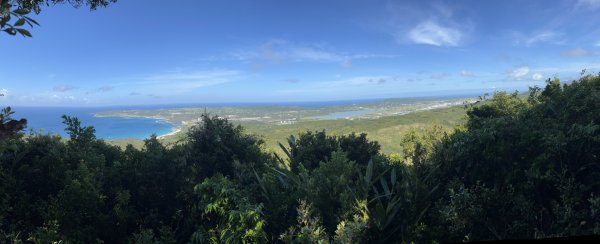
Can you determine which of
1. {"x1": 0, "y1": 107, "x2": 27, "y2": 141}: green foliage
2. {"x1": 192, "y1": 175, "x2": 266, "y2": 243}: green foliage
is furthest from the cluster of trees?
{"x1": 0, "y1": 107, "x2": 27, "y2": 141}: green foliage

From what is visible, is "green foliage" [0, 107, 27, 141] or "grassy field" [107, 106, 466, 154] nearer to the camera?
"green foliage" [0, 107, 27, 141]

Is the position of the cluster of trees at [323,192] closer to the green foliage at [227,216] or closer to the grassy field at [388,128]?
the green foliage at [227,216]

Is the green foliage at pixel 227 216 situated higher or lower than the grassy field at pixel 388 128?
higher

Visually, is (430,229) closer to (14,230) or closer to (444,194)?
(444,194)

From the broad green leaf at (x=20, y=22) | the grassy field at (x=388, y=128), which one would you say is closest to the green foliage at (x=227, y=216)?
the broad green leaf at (x=20, y=22)

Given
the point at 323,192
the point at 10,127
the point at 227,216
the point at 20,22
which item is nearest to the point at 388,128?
the point at 323,192

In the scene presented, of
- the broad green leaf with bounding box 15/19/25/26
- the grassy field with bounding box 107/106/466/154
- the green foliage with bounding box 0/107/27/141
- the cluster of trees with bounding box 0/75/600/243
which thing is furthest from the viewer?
the grassy field with bounding box 107/106/466/154

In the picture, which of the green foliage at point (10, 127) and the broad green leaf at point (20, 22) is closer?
the broad green leaf at point (20, 22)

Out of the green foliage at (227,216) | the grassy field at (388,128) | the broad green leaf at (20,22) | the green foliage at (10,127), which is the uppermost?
the broad green leaf at (20,22)

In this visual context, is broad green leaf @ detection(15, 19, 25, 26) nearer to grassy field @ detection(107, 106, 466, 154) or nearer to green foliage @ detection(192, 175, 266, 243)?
green foliage @ detection(192, 175, 266, 243)
